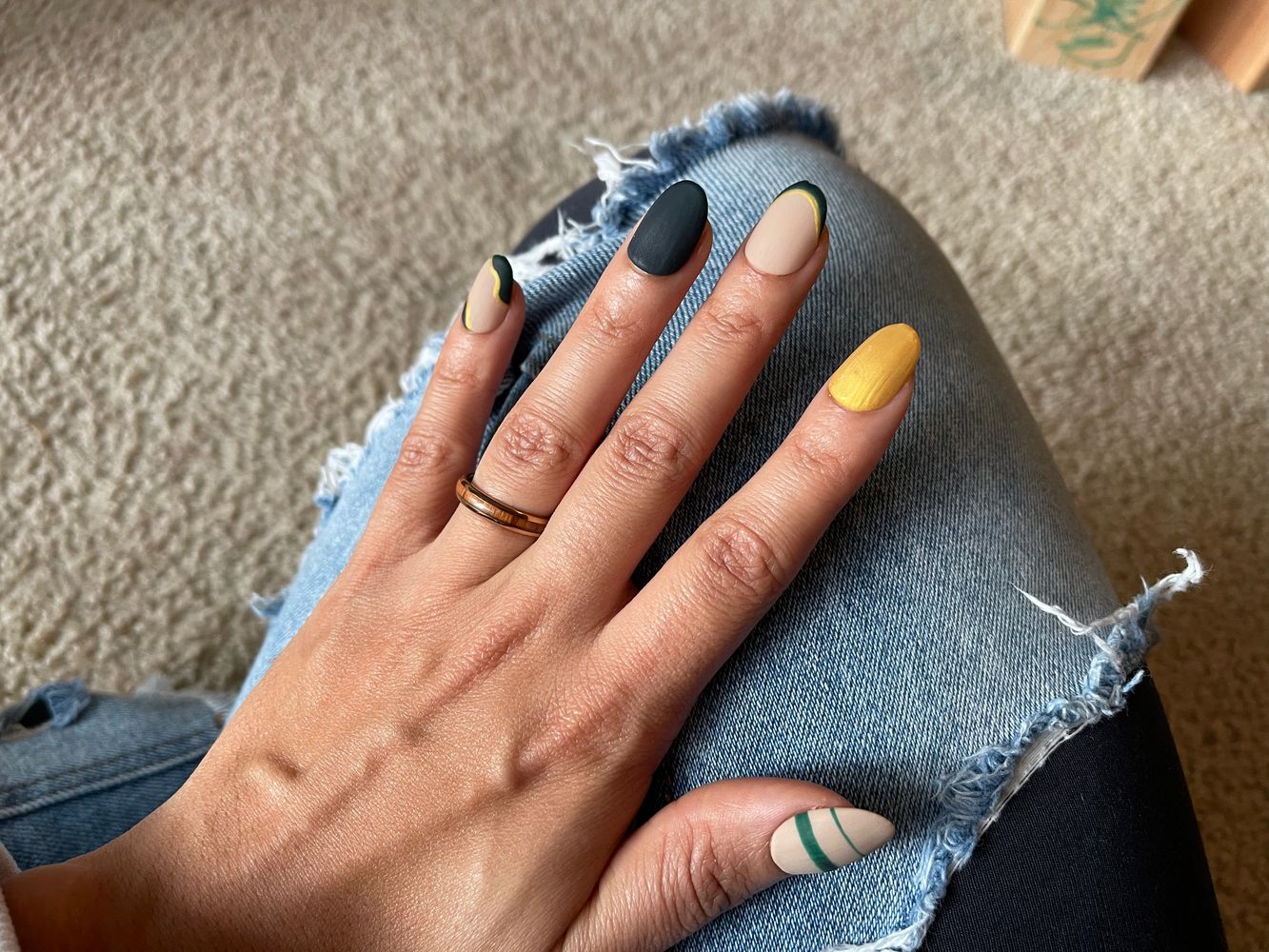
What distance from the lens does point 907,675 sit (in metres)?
0.50

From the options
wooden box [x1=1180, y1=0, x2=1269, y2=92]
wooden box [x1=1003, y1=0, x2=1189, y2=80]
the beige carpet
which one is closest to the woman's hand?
the beige carpet

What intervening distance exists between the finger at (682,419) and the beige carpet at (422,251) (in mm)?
487

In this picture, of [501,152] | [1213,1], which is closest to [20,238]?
[501,152]

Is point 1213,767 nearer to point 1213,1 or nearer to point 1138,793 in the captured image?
point 1138,793

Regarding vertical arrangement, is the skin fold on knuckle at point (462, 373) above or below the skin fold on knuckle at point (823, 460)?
below

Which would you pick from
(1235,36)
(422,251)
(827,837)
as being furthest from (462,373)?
(1235,36)

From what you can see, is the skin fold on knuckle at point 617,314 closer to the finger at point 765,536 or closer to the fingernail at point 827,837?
the finger at point 765,536

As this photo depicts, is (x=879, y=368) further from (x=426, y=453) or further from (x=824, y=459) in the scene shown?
(x=426, y=453)

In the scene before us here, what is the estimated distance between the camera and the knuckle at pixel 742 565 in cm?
48

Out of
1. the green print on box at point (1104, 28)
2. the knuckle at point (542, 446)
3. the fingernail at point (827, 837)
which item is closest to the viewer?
the fingernail at point (827, 837)

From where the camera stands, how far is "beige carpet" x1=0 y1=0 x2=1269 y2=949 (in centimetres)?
86

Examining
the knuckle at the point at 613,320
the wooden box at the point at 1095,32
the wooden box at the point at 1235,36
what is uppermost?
the wooden box at the point at 1235,36

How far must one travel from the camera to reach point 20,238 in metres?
0.96

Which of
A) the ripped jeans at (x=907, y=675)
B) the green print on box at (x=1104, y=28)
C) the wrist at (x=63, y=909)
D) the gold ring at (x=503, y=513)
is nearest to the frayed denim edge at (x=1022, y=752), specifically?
the ripped jeans at (x=907, y=675)
